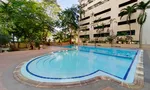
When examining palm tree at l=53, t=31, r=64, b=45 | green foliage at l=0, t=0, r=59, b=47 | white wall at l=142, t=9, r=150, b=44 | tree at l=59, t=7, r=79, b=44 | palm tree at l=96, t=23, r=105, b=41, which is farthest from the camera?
tree at l=59, t=7, r=79, b=44

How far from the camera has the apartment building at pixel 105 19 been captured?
808 inches

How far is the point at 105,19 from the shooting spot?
26438 mm

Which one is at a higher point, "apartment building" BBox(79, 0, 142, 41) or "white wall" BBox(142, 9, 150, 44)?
"apartment building" BBox(79, 0, 142, 41)

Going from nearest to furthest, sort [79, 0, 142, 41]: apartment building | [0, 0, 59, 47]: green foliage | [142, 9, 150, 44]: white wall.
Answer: [0, 0, 59, 47]: green foliage
[142, 9, 150, 44]: white wall
[79, 0, 142, 41]: apartment building

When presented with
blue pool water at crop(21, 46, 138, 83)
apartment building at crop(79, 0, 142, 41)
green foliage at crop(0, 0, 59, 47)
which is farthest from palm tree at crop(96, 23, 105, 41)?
blue pool water at crop(21, 46, 138, 83)

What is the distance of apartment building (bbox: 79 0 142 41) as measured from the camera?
2051 cm

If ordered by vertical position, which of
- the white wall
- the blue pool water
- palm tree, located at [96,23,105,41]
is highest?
palm tree, located at [96,23,105,41]

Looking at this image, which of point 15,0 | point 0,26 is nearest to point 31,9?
point 15,0

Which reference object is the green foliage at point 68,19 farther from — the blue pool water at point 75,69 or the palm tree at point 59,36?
the blue pool water at point 75,69

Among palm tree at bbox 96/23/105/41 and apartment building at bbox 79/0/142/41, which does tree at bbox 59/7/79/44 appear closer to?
apartment building at bbox 79/0/142/41

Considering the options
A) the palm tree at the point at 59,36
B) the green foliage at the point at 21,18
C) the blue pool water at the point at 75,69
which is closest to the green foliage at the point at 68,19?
the palm tree at the point at 59,36

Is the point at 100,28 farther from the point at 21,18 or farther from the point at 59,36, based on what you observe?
the point at 21,18

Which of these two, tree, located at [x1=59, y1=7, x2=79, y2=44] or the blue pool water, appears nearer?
the blue pool water

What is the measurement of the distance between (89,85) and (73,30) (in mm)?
30545
